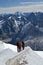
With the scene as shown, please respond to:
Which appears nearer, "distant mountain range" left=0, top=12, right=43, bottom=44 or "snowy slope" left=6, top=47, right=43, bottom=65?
"snowy slope" left=6, top=47, right=43, bottom=65

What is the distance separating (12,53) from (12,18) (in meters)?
9.23

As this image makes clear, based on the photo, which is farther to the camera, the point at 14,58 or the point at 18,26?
the point at 18,26

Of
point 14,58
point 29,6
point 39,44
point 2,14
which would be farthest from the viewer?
point 29,6

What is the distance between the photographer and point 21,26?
12938 mm

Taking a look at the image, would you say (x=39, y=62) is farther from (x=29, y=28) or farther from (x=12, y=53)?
(x=29, y=28)

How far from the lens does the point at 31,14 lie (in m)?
13.2

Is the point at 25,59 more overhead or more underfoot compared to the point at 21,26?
more overhead

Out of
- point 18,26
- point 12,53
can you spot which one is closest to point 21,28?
point 18,26

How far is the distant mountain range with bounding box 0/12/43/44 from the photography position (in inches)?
499

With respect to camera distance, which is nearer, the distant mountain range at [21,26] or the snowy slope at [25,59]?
the snowy slope at [25,59]

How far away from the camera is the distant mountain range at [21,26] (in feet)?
41.6

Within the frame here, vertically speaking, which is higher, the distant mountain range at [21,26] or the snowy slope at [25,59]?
the snowy slope at [25,59]

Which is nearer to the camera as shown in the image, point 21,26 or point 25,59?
point 25,59

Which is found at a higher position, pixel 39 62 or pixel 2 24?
pixel 39 62
